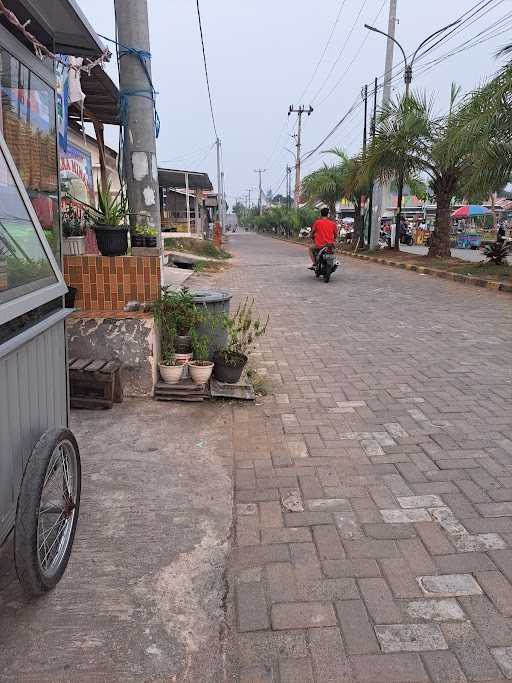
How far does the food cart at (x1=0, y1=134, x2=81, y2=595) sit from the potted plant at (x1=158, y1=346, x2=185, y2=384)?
5.87 ft

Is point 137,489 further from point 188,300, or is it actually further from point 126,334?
point 188,300

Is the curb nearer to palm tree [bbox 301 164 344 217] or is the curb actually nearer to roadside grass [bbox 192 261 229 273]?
roadside grass [bbox 192 261 229 273]

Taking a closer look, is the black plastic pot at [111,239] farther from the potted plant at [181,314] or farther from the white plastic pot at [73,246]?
the potted plant at [181,314]

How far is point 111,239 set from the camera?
173 inches

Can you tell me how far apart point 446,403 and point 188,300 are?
2.36m

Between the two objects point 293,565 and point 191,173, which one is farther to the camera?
point 191,173

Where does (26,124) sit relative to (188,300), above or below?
above

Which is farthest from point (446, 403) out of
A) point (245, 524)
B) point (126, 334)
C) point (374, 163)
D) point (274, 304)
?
point (374, 163)

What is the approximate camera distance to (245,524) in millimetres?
2746

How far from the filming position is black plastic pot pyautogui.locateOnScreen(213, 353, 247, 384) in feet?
15.2

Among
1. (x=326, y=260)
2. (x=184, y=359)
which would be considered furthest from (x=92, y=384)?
(x=326, y=260)

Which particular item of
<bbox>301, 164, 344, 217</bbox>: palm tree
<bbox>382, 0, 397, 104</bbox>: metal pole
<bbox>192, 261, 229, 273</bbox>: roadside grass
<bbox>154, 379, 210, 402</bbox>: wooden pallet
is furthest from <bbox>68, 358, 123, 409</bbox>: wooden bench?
<bbox>301, 164, 344, 217</bbox>: palm tree

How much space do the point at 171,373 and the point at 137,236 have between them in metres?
1.29

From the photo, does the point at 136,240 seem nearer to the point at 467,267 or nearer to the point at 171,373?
the point at 171,373
